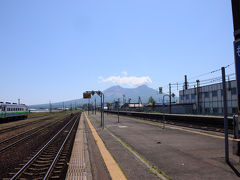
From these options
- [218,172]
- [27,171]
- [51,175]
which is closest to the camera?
[218,172]

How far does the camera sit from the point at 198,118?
26.0m

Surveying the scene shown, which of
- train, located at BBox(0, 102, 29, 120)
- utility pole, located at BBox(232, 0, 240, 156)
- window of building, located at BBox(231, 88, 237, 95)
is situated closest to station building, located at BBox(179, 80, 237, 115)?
window of building, located at BBox(231, 88, 237, 95)

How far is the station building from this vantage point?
45125 millimetres

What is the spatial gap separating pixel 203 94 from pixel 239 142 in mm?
52987

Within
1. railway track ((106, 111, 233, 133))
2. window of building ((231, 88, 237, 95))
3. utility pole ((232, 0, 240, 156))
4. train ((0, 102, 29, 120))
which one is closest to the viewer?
utility pole ((232, 0, 240, 156))

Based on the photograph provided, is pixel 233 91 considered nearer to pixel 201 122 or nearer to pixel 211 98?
pixel 211 98

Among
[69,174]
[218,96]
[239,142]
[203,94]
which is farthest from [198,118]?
[203,94]

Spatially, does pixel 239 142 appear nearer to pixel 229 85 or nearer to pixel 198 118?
pixel 198 118

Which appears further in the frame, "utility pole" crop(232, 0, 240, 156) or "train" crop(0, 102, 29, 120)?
"train" crop(0, 102, 29, 120)

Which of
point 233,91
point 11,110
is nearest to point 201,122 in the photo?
point 233,91

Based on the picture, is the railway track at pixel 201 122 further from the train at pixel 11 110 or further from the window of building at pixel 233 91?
the train at pixel 11 110

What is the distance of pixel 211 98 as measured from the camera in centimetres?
5303

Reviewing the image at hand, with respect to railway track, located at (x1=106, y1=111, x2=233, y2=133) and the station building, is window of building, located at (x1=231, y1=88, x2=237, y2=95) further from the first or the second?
railway track, located at (x1=106, y1=111, x2=233, y2=133)

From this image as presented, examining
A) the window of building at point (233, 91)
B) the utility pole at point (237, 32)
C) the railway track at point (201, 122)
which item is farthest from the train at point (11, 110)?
the window of building at point (233, 91)
